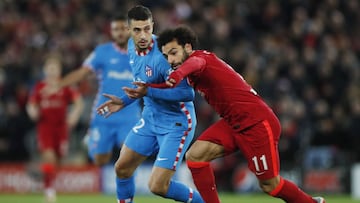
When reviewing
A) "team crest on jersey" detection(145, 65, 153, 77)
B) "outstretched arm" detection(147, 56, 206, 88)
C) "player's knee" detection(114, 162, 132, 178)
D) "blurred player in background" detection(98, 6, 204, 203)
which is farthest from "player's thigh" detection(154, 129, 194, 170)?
"outstretched arm" detection(147, 56, 206, 88)

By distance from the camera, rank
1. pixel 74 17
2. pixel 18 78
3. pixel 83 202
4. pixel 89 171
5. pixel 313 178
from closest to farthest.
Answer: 1. pixel 83 202
2. pixel 313 178
3. pixel 89 171
4. pixel 18 78
5. pixel 74 17

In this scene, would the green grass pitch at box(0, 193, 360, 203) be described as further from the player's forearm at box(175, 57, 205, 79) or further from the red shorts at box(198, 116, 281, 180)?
the player's forearm at box(175, 57, 205, 79)

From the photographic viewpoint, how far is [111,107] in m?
9.05

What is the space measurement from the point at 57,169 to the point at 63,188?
42 centimetres

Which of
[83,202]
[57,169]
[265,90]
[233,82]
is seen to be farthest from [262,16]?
[233,82]

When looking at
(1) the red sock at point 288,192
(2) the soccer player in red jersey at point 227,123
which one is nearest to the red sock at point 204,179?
(2) the soccer player in red jersey at point 227,123

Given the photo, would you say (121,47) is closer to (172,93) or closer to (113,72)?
(113,72)

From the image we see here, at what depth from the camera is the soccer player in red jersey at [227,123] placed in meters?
8.29

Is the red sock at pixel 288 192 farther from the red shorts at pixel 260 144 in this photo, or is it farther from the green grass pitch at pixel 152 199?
the green grass pitch at pixel 152 199

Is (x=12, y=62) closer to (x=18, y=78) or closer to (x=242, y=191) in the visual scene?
(x=18, y=78)

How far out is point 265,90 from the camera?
1745 centimetres

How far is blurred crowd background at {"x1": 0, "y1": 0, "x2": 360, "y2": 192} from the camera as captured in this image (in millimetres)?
16469

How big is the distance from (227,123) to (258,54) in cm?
1013

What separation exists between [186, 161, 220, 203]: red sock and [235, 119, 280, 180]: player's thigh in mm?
455
